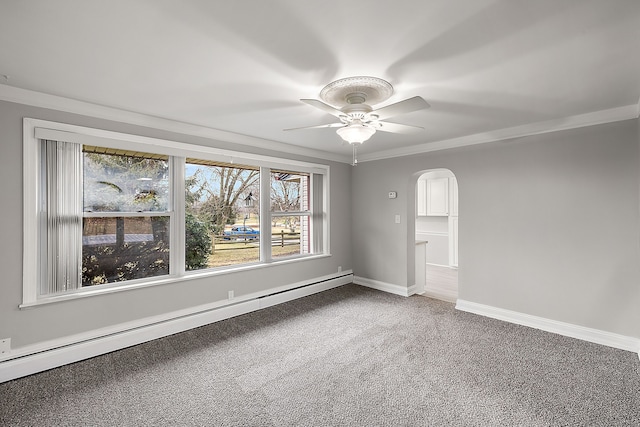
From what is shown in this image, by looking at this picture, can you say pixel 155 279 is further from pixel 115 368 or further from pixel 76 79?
pixel 76 79

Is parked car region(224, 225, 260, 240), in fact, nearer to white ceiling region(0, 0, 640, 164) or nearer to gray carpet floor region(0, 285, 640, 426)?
gray carpet floor region(0, 285, 640, 426)

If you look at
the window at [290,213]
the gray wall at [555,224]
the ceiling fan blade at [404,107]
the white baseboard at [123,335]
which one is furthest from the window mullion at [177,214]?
the gray wall at [555,224]

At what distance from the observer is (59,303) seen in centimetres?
265

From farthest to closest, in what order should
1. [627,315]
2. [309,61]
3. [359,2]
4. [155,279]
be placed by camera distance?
[155,279] < [627,315] < [309,61] < [359,2]

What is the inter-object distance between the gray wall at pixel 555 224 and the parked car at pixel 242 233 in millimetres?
2629

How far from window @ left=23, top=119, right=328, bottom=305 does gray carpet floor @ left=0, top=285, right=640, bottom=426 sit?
32.4 inches

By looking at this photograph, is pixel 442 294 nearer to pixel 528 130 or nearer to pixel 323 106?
pixel 528 130

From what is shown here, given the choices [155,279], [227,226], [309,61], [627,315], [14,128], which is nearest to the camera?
[309,61]

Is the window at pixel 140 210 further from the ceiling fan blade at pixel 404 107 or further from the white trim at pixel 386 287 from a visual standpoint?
the ceiling fan blade at pixel 404 107

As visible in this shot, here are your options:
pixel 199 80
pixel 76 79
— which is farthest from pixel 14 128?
pixel 199 80

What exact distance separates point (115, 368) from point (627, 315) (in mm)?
4872

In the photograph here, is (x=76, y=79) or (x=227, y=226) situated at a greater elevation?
(x=76, y=79)

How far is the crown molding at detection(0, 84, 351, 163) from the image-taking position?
2.44 m

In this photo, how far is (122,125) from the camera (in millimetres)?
3002
